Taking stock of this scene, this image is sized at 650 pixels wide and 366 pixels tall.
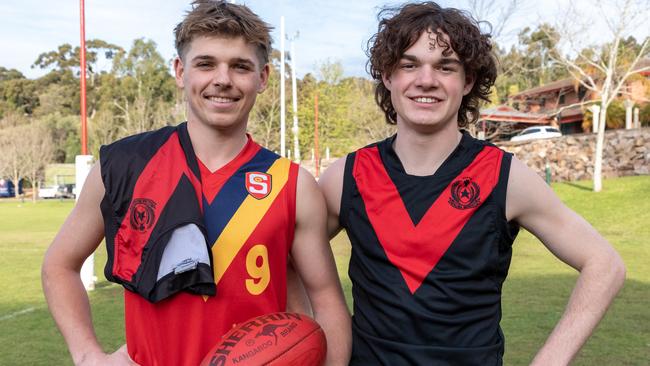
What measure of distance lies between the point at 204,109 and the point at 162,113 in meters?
43.2

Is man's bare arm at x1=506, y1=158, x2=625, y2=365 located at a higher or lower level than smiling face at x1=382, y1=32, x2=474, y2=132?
lower

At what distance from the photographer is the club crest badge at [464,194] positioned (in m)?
2.31

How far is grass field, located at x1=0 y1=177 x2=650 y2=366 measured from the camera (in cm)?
543

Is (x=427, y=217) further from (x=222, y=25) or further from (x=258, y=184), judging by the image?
(x=222, y=25)

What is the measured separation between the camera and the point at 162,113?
43.9 meters

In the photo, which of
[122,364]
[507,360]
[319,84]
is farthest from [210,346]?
[319,84]

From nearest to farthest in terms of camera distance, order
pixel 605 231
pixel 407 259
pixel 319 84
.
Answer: pixel 407 259, pixel 605 231, pixel 319 84

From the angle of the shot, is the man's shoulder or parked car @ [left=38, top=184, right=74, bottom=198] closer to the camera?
the man's shoulder

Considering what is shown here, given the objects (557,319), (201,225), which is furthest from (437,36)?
(557,319)

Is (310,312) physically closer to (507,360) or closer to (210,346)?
(210,346)

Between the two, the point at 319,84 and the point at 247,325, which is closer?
the point at 247,325

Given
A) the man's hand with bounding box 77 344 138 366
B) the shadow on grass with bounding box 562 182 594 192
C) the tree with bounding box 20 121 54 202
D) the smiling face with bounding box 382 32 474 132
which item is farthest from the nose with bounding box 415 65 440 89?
the tree with bounding box 20 121 54 202


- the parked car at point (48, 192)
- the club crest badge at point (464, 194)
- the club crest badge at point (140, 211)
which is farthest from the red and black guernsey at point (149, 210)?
the parked car at point (48, 192)

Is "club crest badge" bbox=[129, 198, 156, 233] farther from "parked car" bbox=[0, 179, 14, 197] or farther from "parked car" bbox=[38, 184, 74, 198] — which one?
"parked car" bbox=[0, 179, 14, 197]
